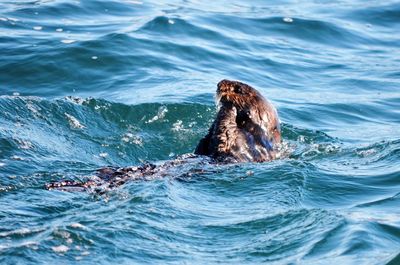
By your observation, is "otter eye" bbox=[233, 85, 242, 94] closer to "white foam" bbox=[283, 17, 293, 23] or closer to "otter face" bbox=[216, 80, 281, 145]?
"otter face" bbox=[216, 80, 281, 145]

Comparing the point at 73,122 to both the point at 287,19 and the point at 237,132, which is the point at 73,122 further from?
the point at 287,19

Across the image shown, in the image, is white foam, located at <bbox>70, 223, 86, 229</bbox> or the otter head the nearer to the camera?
white foam, located at <bbox>70, 223, 86, 229</bbox>

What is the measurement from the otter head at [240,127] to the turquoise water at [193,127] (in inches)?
9.7

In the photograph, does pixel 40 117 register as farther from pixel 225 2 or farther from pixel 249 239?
pixel 225 2

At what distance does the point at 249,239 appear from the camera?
20.3 ft

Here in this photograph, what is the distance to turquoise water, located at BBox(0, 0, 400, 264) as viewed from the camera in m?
6.02

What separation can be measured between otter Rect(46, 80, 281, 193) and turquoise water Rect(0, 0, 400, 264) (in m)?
0.21

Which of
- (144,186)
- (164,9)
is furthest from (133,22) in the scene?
(144,186)

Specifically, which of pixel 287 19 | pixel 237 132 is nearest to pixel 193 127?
pixel 237 132

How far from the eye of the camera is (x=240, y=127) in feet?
25.9

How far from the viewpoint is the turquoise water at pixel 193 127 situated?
602 centimetres

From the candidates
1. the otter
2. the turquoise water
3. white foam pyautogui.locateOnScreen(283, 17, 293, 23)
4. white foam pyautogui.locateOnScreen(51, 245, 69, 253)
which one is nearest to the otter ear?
the otter

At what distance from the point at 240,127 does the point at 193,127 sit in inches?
72.4

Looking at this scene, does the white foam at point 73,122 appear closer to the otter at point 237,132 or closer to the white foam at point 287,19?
the otter at point 237,132
